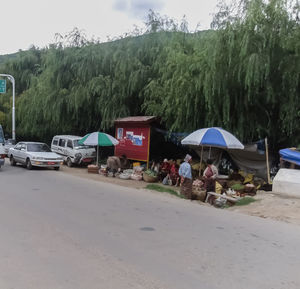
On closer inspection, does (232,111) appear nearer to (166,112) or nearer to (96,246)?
(166,112)

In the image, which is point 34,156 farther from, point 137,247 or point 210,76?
point 137,247

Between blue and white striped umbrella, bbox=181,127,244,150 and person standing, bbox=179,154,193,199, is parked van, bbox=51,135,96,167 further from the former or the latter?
person standing, bbox=179,154,193,199

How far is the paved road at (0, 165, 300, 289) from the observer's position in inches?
166

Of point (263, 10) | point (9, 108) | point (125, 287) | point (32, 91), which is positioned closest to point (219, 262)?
point (125, 287)

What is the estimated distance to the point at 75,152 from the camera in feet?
63.8

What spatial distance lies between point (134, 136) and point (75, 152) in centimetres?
409

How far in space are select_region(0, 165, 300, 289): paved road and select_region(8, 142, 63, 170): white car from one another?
24.6 ft

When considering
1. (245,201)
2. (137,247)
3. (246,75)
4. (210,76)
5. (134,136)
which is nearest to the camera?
(137,247)

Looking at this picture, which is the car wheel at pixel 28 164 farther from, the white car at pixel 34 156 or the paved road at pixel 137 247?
the paved road at pixel 137 247

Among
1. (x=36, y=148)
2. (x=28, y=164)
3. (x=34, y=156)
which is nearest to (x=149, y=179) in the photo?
(x=34, y=156)

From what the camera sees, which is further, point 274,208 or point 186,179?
point 186,179

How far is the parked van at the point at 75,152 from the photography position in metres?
19.5

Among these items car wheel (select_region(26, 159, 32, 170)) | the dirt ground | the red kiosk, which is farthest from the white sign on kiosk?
car wheel (select_region(26, 159, 32, 170))

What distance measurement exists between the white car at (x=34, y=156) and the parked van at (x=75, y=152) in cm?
172
